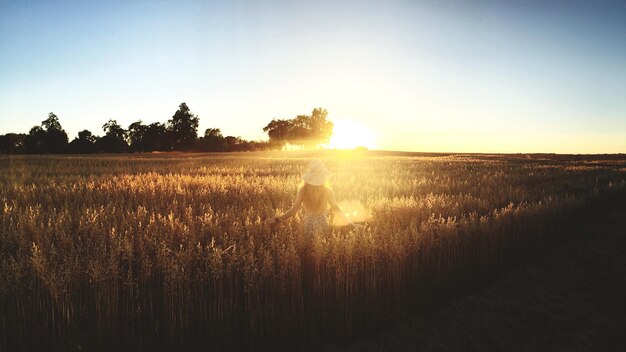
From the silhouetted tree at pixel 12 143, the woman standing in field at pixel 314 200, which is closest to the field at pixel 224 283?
the woman standing in field at pixel 314 200

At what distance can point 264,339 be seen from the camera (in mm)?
3236

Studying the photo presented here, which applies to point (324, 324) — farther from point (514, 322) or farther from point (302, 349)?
point (514, 322)

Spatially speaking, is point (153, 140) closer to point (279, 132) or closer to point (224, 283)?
point (279, 132)

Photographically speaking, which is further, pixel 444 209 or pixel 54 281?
pixel 444 209

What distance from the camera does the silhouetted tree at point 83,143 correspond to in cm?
6650

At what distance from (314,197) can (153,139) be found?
264ft

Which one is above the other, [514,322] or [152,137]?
[152,137]

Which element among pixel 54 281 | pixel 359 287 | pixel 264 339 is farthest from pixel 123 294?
pixel 359 287

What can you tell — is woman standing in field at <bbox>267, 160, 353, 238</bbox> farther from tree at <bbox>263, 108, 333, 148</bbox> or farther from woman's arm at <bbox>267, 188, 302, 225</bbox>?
tree at <bbox>263, 108, 333, 148</bbox>

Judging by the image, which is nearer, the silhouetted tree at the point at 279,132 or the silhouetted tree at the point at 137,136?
the silhouetted tree at the point at 137,136

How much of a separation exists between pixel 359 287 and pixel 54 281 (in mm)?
2870

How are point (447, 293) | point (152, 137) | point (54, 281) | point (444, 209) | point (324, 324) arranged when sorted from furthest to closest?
point (152, 137)
point (444, 209)
point (447, 293)
point (324, 324)
point (54, 281)

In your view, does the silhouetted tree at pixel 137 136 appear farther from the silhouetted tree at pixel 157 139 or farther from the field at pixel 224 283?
the field at pixel 224 283

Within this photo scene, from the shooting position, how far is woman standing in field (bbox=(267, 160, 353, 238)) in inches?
197
